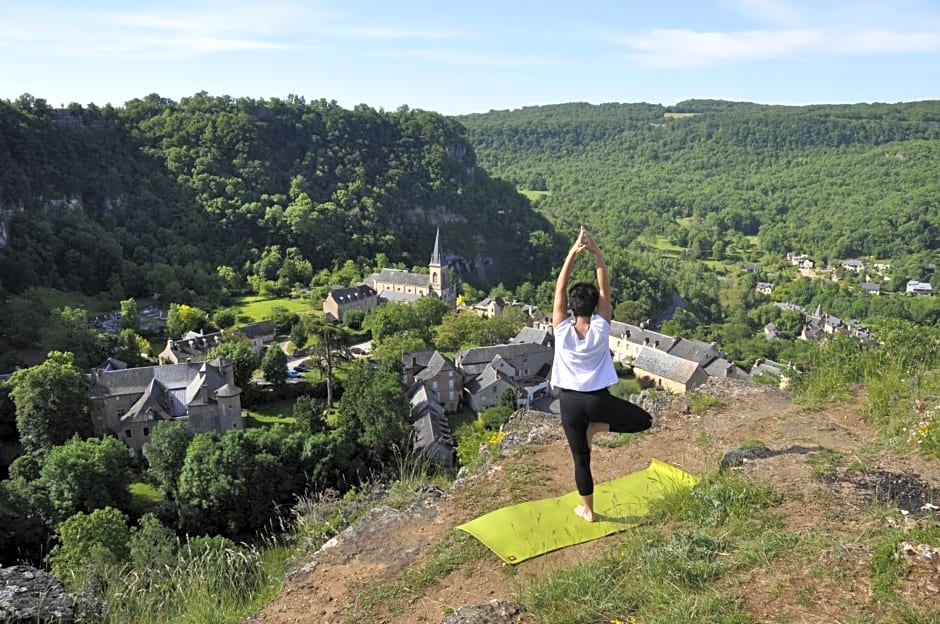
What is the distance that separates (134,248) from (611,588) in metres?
62.6

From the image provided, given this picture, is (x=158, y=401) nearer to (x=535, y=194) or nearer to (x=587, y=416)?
(x=587, y=416)

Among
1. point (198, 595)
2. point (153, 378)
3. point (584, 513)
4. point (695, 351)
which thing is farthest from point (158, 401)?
point (695, 351)

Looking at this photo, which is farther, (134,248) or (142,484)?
(134,248)

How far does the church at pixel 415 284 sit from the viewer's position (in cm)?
5553

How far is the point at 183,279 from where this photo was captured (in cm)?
5428

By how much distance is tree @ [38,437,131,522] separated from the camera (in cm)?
1956

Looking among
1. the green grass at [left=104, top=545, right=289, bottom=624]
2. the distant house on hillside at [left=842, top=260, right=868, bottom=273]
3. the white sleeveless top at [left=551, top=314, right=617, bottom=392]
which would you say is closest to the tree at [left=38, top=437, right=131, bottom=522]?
the green grass at [left=104, top=545, right=289, bottom=624]

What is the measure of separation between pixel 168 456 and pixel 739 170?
500 feet

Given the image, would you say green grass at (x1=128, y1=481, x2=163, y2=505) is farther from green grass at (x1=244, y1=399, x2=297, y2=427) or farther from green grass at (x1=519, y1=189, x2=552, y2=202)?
green grass at (x1=519, y1=189, x2=552, y2=202)

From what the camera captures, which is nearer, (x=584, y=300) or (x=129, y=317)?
(x=584, y=300)

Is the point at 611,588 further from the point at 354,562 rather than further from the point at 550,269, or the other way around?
the point at 550,269

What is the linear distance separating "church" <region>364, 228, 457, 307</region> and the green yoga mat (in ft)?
158

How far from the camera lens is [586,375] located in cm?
513

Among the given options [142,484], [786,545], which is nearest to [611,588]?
[786,545]
